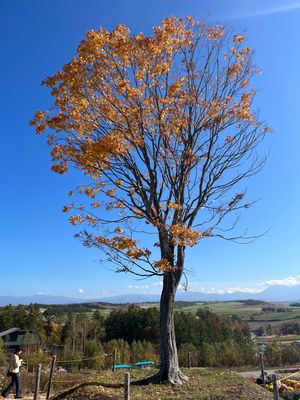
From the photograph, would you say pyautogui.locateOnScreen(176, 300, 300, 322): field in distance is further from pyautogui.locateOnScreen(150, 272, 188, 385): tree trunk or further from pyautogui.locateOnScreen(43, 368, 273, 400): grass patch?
pyautogui.locateOnScreen(150, 272, 188, 385): tree trunk

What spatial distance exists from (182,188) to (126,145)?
6.65 feet

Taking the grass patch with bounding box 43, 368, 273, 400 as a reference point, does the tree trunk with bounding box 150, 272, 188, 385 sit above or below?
above

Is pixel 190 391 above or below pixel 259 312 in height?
below

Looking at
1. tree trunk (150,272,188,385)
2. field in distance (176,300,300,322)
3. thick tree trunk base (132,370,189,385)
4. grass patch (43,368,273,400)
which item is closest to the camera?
grass patch (43,368,273,400)

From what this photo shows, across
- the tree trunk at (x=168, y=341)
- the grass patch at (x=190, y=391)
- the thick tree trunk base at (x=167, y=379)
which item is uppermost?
the tree trunk at (x=168, y=341)

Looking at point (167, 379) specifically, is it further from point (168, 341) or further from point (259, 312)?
point (259, 312)

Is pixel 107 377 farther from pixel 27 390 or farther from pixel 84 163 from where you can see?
pixel 84 163

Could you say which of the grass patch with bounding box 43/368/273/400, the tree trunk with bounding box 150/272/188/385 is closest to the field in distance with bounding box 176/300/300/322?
the grass patch with bounding box 43/368/273/400

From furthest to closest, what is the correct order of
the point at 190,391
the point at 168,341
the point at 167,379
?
the point at 168,341
the point at 167,379
the point at 190,391

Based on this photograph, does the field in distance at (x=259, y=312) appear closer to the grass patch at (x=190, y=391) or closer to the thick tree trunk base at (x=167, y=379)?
the grass patch at (x=190, y=391)

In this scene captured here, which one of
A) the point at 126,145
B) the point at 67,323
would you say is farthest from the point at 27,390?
the point at 67,323

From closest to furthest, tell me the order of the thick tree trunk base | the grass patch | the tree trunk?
the grass patch < the thick tree trunk base < the tree trunk

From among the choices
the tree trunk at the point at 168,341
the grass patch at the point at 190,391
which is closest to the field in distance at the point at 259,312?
the grass patch at the point at 190,391

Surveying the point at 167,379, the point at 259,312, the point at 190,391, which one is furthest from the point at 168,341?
the point at 259,312
